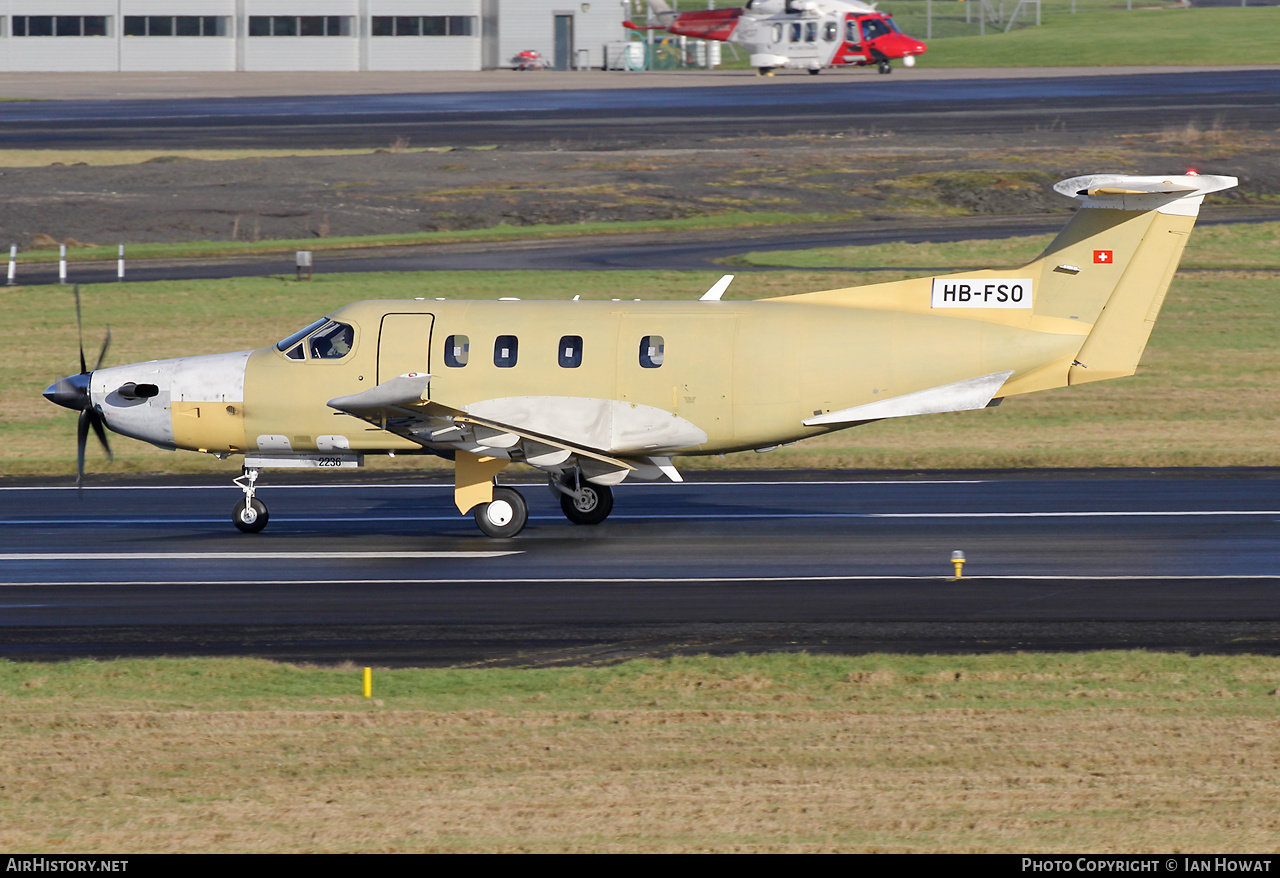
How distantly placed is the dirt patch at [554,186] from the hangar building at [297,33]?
162ft

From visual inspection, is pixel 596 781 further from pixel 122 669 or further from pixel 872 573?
pixel 872 573

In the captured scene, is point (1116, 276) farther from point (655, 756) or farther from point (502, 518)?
point (655, 756)

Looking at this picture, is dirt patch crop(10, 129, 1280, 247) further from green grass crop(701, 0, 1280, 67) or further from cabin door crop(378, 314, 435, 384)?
green grass crop(701, 0, 1280, 67)

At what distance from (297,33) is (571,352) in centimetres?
9298

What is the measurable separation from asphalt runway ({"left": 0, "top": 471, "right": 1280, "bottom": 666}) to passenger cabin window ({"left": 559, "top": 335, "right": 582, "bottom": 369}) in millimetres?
2472

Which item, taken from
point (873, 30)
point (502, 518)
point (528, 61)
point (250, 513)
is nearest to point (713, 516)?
point (502, 518)

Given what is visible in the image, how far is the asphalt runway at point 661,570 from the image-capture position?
642 inches

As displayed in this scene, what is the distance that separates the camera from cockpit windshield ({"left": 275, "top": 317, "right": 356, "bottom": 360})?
21.6 metres

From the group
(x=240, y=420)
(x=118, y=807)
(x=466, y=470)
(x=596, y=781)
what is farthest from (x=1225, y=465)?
(x=118, y=807)

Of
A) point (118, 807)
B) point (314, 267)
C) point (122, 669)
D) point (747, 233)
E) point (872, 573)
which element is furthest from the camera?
point (747, 233)

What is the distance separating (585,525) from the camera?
75.2ft

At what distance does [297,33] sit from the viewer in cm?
10750

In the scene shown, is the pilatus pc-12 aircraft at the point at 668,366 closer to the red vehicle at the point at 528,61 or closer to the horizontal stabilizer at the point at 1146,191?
the horizontal stabilizer at the point at 1146,191

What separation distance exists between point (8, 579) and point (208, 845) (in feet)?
34.5
